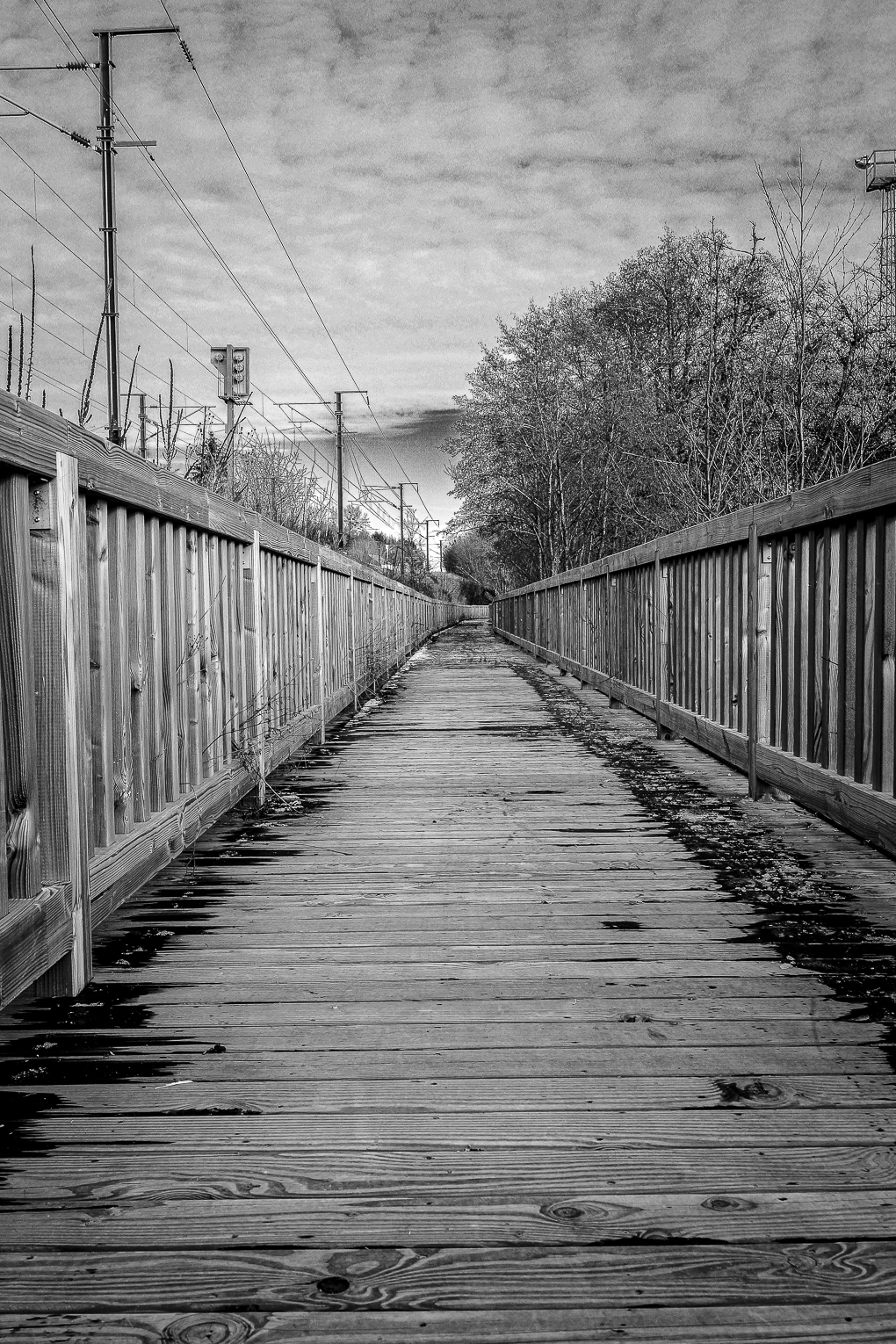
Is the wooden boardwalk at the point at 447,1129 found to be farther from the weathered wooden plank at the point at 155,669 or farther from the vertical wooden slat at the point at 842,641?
the vertical wooden slat at the point at 842,641

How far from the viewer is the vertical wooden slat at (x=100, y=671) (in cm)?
262

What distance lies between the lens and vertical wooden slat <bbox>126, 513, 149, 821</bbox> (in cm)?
296

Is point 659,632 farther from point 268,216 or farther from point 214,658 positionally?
point 268,216

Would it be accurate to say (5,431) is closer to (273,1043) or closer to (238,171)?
(273,1043)

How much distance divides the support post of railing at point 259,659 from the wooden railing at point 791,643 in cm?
230

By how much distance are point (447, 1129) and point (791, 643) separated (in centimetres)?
286

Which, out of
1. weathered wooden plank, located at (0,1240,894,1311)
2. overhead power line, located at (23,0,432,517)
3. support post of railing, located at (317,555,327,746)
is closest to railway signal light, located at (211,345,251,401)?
overhead power line, located at (23,0,432,517)

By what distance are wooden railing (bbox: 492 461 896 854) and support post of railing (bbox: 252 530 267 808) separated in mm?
2305

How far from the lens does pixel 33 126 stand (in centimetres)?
1242

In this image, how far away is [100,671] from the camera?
104 inches

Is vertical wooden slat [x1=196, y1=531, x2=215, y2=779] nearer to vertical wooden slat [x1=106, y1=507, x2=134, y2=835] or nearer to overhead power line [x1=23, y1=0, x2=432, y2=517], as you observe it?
vertical wooden slat [x1=106, y1=507, x2=134, y2=835]

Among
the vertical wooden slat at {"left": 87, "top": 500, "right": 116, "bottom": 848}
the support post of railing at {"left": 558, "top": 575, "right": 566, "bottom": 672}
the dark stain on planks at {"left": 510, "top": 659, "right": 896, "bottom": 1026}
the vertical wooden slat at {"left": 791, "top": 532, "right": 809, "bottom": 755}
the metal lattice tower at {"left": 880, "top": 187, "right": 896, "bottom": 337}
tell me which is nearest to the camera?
the dark stain on planks at {"left": 510, "top": 659, "right": 896, "bottom": 1026}

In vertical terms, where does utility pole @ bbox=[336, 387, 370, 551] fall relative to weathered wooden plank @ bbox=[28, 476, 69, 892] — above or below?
above

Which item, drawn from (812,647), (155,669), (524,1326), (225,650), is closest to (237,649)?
(225,650)
